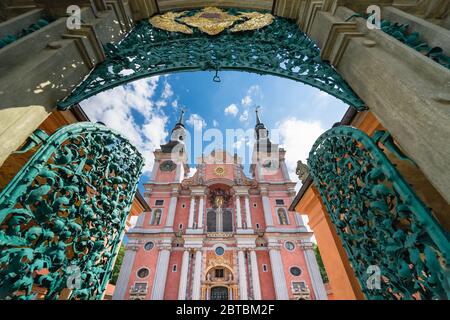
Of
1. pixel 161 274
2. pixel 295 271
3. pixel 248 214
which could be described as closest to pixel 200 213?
pixel 248 214

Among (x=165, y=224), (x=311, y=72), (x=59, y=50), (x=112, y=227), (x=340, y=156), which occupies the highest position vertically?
(x=165, y=224)

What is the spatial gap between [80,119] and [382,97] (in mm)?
3705

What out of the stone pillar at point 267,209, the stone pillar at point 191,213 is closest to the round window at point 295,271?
the stone pillar at point 267,209

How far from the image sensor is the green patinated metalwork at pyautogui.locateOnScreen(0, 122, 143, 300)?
1600 mm

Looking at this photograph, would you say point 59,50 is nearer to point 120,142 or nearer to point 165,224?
point 120,142

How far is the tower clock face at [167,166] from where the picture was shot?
25.9 m

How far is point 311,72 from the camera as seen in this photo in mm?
3121

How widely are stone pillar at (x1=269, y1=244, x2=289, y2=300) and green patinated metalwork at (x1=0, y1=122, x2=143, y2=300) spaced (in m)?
16.8

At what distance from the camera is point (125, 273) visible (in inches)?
664

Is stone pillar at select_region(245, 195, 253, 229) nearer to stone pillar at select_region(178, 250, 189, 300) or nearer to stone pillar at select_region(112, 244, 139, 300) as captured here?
stone pillar at select_region(178, 250, 189, 300)

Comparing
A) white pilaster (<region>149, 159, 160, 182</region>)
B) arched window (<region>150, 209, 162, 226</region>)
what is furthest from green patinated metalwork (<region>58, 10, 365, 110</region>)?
white pilaster (<region>149, 159, 160, 182</region>)

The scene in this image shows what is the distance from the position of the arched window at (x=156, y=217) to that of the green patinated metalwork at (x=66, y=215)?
63.5 ft
